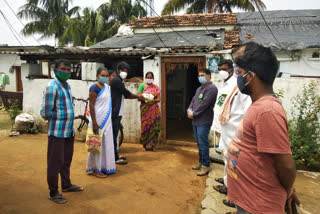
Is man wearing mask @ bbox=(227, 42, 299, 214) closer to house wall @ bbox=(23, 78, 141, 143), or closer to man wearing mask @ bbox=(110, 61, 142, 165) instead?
man wearing mask @ bbox=(110, 61, 142, 165)

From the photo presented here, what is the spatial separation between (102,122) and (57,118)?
41.0 inches

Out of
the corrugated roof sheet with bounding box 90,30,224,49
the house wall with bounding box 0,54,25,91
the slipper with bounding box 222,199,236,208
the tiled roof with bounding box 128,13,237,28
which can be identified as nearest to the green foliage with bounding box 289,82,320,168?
the slipper with bounding box 222,199,236,208

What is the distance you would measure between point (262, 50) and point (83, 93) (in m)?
6.47

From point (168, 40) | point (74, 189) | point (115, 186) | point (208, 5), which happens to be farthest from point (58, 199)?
point (208, 5)

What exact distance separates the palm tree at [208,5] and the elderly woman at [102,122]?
1209 centimetres

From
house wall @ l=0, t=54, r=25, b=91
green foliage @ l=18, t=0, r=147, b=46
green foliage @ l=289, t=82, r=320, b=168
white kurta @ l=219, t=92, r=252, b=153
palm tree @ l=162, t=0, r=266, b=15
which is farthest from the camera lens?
green foliage @ l=18, t=0, r=147, b=46

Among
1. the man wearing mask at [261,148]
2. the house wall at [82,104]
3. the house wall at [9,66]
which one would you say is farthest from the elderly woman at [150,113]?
the house wall at [9,66]

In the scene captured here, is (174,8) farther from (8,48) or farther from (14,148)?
(14,148)

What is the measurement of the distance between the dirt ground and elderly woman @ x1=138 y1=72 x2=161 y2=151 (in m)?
0.37

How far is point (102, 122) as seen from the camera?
13.9ft

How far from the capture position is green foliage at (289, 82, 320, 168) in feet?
16.4

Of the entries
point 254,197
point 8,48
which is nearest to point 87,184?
point 254,197

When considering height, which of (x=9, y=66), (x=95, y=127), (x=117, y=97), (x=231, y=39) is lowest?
(x=95, y=127)

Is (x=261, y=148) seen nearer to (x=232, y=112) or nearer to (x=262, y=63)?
(x=262, y=63)
